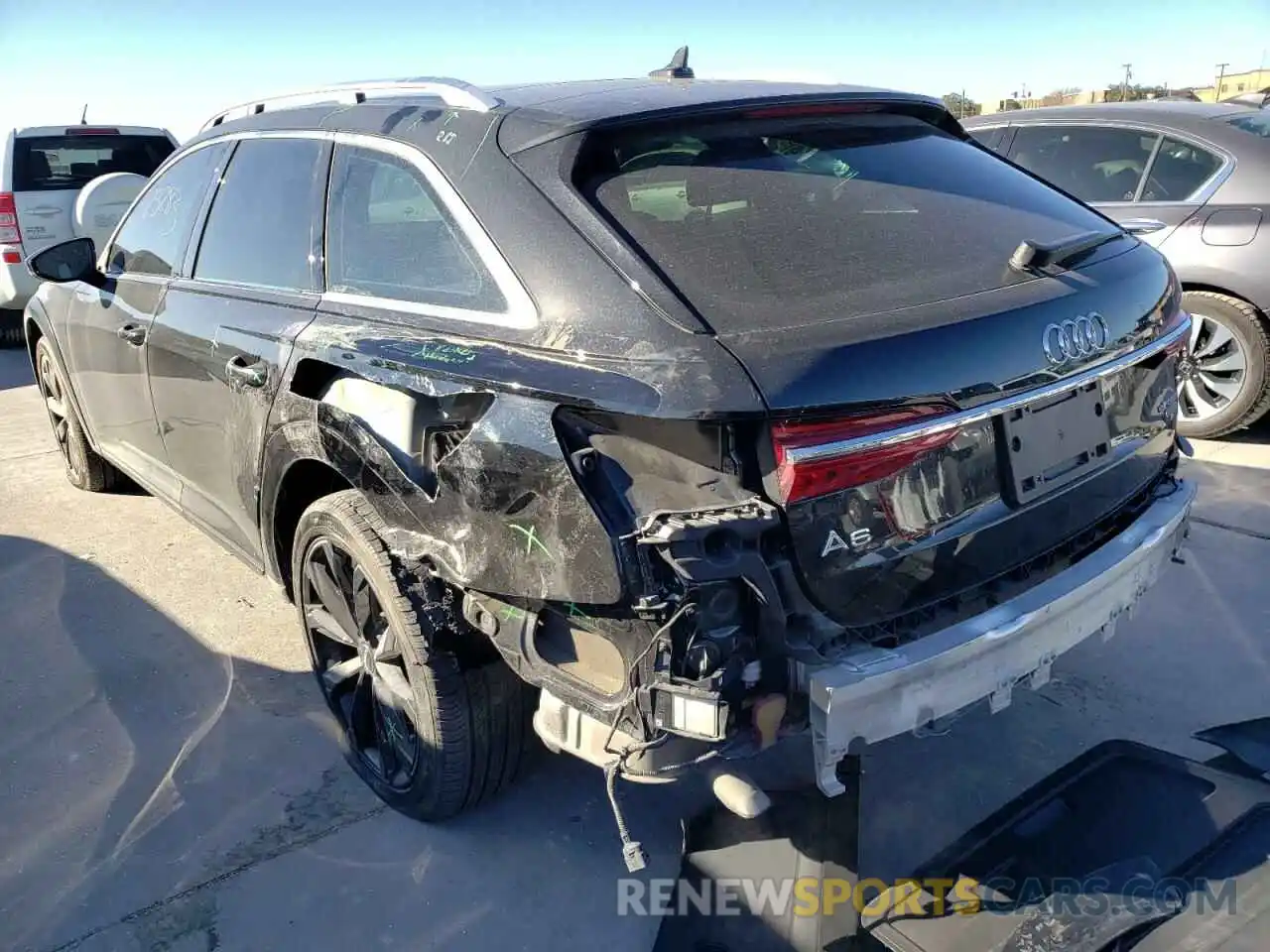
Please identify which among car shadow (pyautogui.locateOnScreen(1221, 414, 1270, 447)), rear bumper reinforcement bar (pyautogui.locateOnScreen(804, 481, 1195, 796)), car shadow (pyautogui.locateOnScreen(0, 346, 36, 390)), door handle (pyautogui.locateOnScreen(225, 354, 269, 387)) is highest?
door handle (pyautogui.locateOnScreen(225, 354, 269, 387))

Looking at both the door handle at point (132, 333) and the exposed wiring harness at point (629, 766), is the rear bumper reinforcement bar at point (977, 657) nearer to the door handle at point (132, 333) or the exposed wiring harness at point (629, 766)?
the exposed wiring harness at point (629, 766)

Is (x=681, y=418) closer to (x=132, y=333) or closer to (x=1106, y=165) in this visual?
(x=132, y=333)

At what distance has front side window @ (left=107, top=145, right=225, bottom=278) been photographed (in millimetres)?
3596

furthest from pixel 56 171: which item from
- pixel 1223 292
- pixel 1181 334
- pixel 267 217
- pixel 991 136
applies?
pixel 1181 334

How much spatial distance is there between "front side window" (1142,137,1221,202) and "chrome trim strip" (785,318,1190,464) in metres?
3.58

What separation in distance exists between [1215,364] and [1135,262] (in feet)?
10.7

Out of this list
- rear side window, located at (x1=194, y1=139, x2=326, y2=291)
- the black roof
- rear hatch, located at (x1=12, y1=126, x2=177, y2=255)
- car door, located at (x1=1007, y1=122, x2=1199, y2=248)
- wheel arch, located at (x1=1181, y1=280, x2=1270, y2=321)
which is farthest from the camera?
rear hatch, located at (x1=12, y1=126, x2=177, y2=255)

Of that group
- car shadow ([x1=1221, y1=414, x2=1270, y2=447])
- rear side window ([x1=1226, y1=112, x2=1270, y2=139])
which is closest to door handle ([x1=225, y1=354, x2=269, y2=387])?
car shadow ([x1=1221, y1=414, x2=1270, y2=447])

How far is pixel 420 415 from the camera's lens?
2201mm

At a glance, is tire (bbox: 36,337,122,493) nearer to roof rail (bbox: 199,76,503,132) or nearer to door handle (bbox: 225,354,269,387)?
roof rail (bbox: 199,76,503,132)

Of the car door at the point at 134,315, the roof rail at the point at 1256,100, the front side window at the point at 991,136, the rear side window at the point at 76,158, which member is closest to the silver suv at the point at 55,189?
the rear side window at the point at 76,158

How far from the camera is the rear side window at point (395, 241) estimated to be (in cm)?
229

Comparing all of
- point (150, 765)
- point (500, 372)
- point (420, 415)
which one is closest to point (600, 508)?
point (500, 372)

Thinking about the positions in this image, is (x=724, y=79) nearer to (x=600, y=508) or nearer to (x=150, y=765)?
(x=600, y=508)
